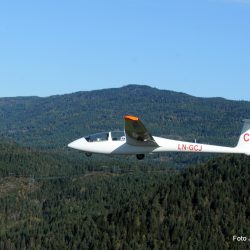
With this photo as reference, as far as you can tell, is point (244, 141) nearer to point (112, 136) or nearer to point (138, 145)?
point (138, 145)

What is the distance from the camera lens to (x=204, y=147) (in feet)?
279

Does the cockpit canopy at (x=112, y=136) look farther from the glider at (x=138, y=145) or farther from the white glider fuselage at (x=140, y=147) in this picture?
the white glider fuselage at (x=140, y=147)

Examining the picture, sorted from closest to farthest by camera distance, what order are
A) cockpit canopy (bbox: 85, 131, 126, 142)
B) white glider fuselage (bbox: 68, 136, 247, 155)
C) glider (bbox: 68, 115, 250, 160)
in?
glider (bbox: 68, 115, 250, 160) → white glider fuselage (bbox: 68, 136, 247, 155) → cockpit canopy (bbox: 85, 131, 126, 142)

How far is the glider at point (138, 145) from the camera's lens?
3159 inches

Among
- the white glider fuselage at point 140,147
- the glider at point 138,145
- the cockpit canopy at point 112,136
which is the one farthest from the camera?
the cockpit canopy at point 112,136

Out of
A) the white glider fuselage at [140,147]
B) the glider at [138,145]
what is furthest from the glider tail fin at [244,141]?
the white glider fuselage at [140,147]

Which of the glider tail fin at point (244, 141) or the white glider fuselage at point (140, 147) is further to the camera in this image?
the glider tail fin at point (244, 141)

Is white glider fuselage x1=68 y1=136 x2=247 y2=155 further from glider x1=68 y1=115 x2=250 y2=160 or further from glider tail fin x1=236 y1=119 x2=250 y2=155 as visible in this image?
glider tail fin x1=236 y1=119 x2=250 y2=155

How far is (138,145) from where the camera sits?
80.9 m

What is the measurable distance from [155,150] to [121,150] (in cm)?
489

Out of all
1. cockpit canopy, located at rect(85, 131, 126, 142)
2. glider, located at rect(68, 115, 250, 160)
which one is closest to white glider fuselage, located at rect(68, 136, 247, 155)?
glider, located at rect(68, 115, 250, 160)

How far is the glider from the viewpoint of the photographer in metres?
80.2

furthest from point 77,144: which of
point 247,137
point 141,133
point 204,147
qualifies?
point 247,137

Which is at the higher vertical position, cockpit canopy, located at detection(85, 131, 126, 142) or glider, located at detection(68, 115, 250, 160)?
cockpit canopy, located at detection(85, 131, 126, 142)
